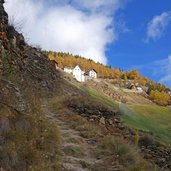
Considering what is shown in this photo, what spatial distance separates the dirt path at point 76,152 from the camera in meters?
11.5

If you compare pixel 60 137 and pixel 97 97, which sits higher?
pixel 97 97

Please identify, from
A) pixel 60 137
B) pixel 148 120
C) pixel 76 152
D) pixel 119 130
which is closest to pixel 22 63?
pixel 119 130

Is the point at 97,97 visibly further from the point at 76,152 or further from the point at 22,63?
the point at 76,152

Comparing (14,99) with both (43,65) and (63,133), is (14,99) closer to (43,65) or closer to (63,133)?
(63,133)

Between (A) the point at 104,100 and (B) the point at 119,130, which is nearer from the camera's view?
(B) the point at 119,130

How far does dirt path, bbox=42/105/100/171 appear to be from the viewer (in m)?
11.5

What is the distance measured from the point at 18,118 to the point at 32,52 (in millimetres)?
21496

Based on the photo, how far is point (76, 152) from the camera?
13.0 m

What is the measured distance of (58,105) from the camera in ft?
74.4

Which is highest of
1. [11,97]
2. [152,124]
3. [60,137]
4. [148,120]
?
[148,120]

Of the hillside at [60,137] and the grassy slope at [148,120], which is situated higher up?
the grassy slope at [148,120]

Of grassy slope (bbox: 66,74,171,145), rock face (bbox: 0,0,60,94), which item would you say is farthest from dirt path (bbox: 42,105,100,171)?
grassy slope (bbox: 66,74,171,145)

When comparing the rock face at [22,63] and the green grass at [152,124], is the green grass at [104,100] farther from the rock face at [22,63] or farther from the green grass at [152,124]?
the rock face at [22,63]

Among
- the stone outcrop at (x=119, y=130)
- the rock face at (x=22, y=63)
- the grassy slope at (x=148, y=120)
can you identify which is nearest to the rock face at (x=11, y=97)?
the rock face at (x=22, y=63)
